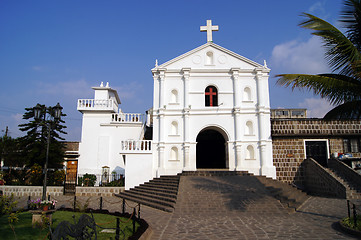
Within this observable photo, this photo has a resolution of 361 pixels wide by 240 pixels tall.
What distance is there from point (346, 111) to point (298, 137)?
1058 centimetres

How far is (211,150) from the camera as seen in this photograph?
2133 cm

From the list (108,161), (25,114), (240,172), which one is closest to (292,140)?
(240,172)

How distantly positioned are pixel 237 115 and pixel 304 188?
6.37 m

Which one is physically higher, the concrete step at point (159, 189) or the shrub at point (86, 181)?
the shrub at point (86, 181)

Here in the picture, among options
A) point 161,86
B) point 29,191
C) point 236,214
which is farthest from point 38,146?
point 236,214

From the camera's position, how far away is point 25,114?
853 inches

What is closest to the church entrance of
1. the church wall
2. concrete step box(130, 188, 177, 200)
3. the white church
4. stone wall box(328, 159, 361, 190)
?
the white church

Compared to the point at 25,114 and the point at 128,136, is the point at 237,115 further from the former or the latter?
the point at 25,114

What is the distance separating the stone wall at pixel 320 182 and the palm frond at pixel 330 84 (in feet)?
28.1

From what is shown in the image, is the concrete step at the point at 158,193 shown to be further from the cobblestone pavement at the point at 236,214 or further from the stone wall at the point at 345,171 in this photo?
the stone wall at the point at 345,171

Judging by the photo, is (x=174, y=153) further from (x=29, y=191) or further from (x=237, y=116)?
(x=29, y=191)

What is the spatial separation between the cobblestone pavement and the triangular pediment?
26.6ft

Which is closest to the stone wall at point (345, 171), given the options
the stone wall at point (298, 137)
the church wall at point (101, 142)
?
the stone wall at point (298, 137)

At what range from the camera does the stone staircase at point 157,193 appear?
12848 mm
